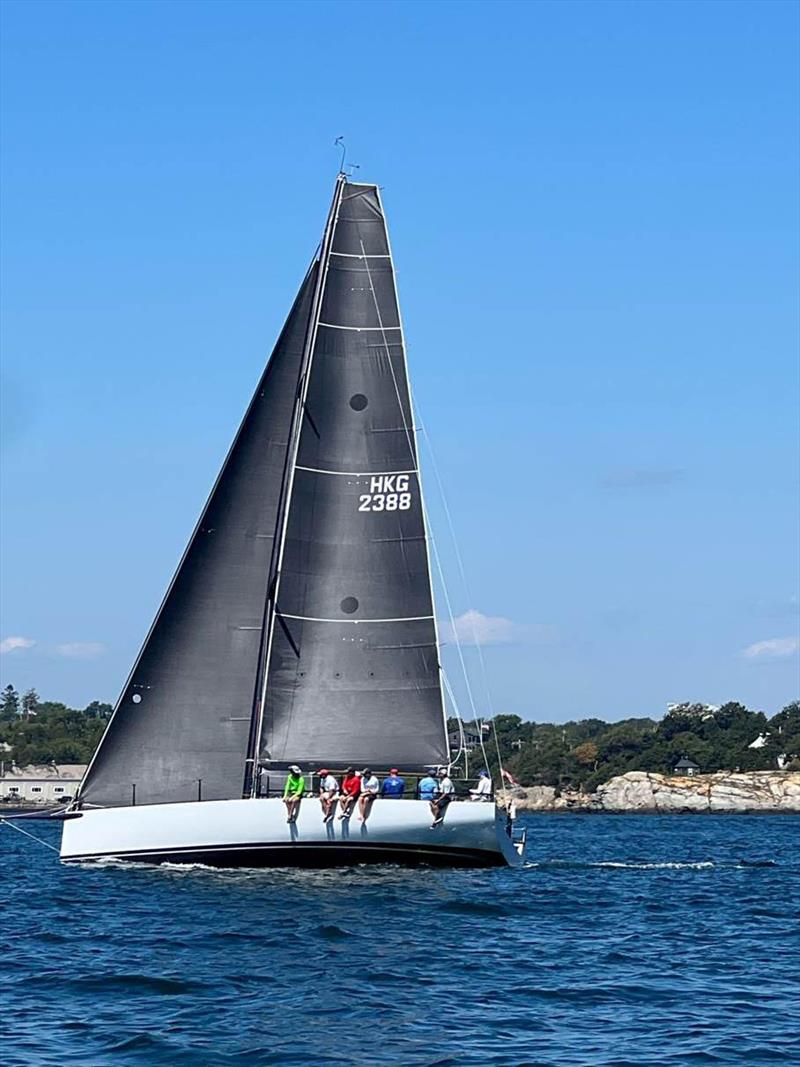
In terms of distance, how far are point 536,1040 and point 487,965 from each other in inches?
192

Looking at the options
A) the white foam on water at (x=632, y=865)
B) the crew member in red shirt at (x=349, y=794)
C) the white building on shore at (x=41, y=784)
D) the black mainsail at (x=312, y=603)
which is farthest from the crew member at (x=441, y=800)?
the white building on shore at (x=41, y=784)

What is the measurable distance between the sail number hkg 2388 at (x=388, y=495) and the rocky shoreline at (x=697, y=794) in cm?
11038

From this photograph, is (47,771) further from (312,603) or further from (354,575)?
(354,575)

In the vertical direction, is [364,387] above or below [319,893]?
above

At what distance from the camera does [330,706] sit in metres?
34.0

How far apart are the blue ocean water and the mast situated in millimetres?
2956

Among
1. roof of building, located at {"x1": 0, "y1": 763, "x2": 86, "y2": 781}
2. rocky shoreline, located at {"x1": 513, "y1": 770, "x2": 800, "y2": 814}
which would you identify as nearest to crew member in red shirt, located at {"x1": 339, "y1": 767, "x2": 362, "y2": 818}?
rocky shoreline, located at {"x1": 513, "y1": 770, "x2": 800, "y2": 814}

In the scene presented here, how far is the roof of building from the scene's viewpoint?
15888 centimetres

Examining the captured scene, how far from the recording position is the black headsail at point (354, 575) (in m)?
33.9

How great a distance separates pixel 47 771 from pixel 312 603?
433 feet

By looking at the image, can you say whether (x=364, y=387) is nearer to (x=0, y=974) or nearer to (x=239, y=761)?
(x=239, y=761)

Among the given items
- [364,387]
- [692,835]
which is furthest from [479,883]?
[692,835]

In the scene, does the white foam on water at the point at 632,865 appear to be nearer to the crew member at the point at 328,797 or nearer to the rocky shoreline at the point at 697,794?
the crew member at the point at 328,797

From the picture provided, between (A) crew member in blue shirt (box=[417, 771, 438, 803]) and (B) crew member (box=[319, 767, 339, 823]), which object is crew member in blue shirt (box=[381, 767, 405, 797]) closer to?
(A) crew member in blue shirt (box=[417, 771, 438, 803])
